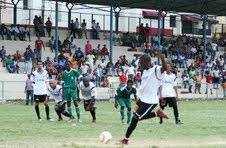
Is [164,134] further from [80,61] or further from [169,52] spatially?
[169,52]

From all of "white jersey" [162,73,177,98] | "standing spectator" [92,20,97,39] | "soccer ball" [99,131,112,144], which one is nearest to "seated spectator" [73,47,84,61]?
"standing spectator" [92,20,97,39]

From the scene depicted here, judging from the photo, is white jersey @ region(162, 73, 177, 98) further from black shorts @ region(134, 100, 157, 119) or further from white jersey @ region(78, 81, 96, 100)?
black shorts @ region(134, 100, 157, 119)

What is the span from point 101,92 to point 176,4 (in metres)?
15.1

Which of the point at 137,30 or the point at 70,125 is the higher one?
the point at 137,30

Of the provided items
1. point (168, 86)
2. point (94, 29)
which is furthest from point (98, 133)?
point (94, 29)

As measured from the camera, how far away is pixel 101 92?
3859 cm

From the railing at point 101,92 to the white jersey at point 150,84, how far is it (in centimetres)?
2334

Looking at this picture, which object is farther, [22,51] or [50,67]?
[22,51]

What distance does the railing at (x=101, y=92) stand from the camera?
35.8m

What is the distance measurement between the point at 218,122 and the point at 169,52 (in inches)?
1190

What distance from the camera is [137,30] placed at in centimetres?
5581

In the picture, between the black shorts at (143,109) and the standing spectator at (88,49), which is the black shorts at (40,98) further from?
the standing spectator at (88,49)

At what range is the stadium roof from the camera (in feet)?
158

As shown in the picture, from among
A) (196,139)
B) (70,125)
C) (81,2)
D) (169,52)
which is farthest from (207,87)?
(196,139)
